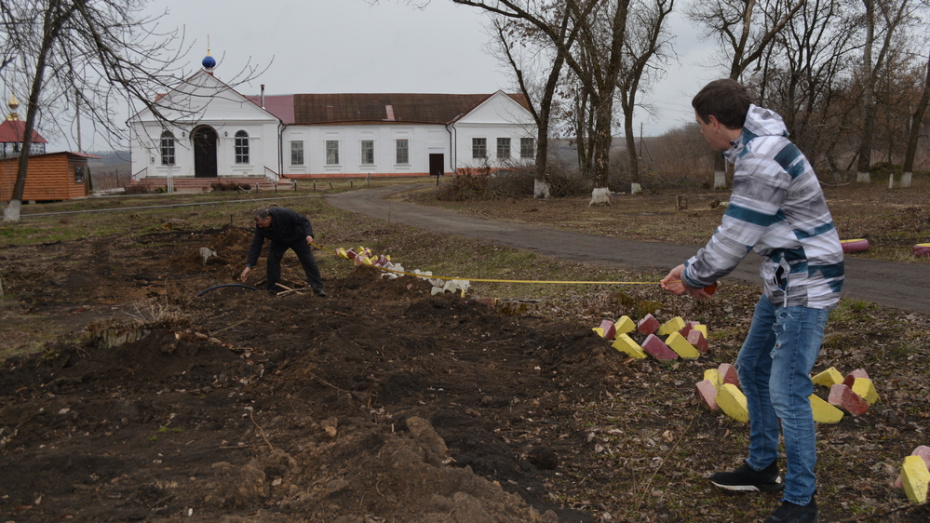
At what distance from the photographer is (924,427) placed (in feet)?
15.2

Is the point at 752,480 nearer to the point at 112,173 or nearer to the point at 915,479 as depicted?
the point at 915,479

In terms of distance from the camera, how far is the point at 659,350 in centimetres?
644

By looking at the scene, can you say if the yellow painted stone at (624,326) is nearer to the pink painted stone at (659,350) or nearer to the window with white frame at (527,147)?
the pink painted stone at (659,350)

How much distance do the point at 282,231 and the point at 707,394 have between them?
6.64 metres

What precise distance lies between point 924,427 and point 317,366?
426cm

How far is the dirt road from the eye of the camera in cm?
834

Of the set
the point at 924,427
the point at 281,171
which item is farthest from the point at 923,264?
the point at 281,171

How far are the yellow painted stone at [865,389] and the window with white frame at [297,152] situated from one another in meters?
51.3

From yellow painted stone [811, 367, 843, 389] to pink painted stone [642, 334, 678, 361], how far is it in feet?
4.27

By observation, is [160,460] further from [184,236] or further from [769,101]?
[769,101]

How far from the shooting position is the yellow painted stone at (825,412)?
4773 mm

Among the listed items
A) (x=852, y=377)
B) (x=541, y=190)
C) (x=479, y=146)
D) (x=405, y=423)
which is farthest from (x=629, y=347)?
(x=479, y=146)

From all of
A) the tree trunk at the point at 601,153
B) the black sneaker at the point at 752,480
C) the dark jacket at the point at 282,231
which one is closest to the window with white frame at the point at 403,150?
the tree trunk at the point at 601,153

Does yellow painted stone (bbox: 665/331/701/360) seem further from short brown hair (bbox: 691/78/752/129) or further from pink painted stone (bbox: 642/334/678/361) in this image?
short brown hair (bbox: 691/78/752/129)
